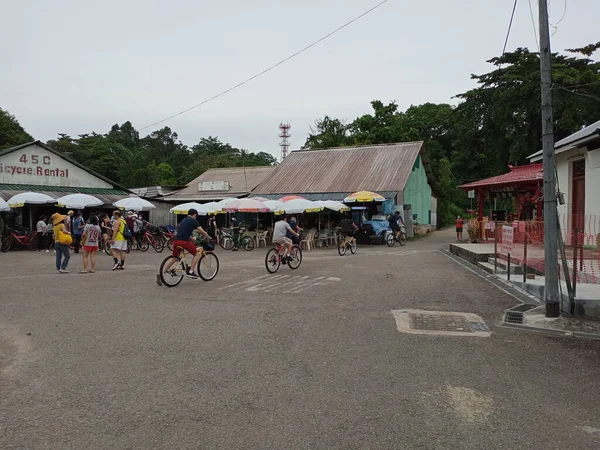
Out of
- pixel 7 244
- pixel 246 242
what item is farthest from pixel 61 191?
pixel 246 242

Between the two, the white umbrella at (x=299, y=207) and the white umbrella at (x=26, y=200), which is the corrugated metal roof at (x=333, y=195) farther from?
the white umbrella at (x=26, y=200)

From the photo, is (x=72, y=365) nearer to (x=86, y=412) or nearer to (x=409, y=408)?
(x=86, y=412)

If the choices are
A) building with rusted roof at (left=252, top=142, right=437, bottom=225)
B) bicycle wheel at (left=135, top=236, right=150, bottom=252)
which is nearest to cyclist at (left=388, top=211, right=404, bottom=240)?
building with rusted roof at (left=252, top=142, right=437, bottom=225)

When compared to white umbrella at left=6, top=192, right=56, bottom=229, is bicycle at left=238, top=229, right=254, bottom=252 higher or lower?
lower

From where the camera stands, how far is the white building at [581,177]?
33.0ft

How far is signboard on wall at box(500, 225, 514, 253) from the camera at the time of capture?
11266 millimetres

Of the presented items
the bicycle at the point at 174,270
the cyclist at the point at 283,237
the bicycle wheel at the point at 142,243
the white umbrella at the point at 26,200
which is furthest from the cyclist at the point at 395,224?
the white umbrella at the point at 26,200

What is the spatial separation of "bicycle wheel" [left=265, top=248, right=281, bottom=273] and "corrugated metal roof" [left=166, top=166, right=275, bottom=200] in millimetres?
18262

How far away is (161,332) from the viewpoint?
6113mm

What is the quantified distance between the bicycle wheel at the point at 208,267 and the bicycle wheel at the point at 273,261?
5.59 feet

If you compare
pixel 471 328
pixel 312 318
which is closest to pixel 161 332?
pixel 312 318

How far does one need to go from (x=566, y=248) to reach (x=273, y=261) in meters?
6.84

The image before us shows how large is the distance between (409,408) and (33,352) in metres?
4.12

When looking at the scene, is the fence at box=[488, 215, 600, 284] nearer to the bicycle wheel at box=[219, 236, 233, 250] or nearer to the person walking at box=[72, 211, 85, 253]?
the bicycle wheel at box=[219, 236, 233, 250]
